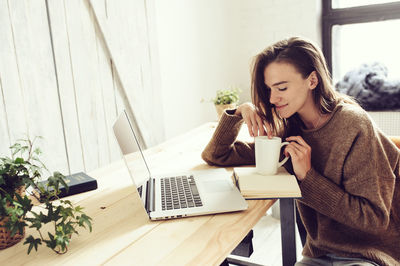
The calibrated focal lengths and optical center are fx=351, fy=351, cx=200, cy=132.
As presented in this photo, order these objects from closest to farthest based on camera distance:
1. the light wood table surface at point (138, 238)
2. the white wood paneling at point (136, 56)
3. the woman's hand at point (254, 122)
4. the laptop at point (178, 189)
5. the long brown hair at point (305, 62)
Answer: the light wood table surface at point (138, 238)
the laptop at point (178, 189)
the long brown hair at point (305, 62)
the woman's hand at point (254, 122)
the white wood paneling at point (136, 56)

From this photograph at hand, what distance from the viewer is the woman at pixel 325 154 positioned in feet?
3.27

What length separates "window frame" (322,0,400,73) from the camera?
9.15 feet

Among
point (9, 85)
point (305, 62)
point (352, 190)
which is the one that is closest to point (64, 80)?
point (9, 85)

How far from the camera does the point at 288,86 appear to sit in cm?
117

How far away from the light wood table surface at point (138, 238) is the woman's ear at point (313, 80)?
0.44 meters

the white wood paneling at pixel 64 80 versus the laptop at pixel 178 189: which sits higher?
the white wood paneling at pixel 64 80

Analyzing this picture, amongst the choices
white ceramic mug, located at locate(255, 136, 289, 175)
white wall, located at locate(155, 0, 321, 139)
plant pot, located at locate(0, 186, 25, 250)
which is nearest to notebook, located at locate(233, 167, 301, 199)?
white ceramic mug, located at locate(255, 136, 289, 175)

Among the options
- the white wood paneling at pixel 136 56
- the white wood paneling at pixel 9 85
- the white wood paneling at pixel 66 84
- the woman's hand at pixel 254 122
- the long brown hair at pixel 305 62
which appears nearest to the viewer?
the long brown hair at pixel 305 62

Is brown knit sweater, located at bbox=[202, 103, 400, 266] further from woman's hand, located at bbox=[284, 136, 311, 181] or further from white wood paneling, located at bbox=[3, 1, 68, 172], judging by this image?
white wood paneling, located at bbox=[3, 1, 68, 172]

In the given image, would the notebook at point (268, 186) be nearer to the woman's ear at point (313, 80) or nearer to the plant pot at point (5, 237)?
the woman's ear at point (313, 80)

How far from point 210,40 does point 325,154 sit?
209cm

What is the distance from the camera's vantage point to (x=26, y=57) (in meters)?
1.69

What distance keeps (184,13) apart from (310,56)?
1733 mm

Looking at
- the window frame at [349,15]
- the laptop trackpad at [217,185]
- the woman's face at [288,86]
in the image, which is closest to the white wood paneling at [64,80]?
the laptop trackpad at [217,185]
